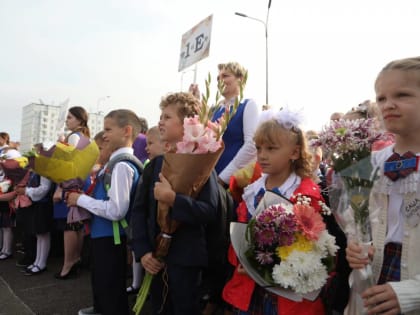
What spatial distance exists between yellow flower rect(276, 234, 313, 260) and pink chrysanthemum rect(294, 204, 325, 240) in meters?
0.03

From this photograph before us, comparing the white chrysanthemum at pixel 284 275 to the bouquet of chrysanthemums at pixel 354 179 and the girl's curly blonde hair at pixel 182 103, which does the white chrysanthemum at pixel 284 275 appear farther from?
the girl's curly blonde hair at pixel 182 103

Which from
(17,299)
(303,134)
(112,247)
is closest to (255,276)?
(303,134)

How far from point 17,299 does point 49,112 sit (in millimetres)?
36489

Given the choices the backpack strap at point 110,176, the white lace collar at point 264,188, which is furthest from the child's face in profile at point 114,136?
the white lace collar at point 264,188

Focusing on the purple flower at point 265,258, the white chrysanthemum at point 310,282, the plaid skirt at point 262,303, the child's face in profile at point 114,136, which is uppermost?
the child's face in profile at point 114,136

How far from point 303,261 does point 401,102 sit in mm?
842

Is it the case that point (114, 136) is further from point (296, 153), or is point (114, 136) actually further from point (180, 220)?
point (296, 153)

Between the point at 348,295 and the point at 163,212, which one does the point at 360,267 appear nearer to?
the point at 348,295

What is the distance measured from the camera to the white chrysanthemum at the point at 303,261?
1699 millimetres

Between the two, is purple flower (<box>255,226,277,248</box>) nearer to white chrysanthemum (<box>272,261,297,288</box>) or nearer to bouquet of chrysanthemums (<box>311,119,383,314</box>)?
white chrysanthemum (<box>272,261,297,288</box>)

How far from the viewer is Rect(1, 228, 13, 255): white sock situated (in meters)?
5.99

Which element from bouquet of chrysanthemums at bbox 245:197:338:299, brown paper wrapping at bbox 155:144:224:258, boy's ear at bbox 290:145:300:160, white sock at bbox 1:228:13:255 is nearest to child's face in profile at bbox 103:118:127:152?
brown paper wrapping at bbox 155:144:224:258

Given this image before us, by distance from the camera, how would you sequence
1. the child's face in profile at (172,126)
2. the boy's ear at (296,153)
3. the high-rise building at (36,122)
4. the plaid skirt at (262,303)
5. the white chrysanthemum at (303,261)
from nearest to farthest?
the white chrysanthemum at (303,261), the plaid skirt at (262,303), the boy's ear at (296,153), the child's face in profile at (172,126), the high-rise building at (36,122)

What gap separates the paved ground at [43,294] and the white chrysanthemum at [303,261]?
94.6 inches
